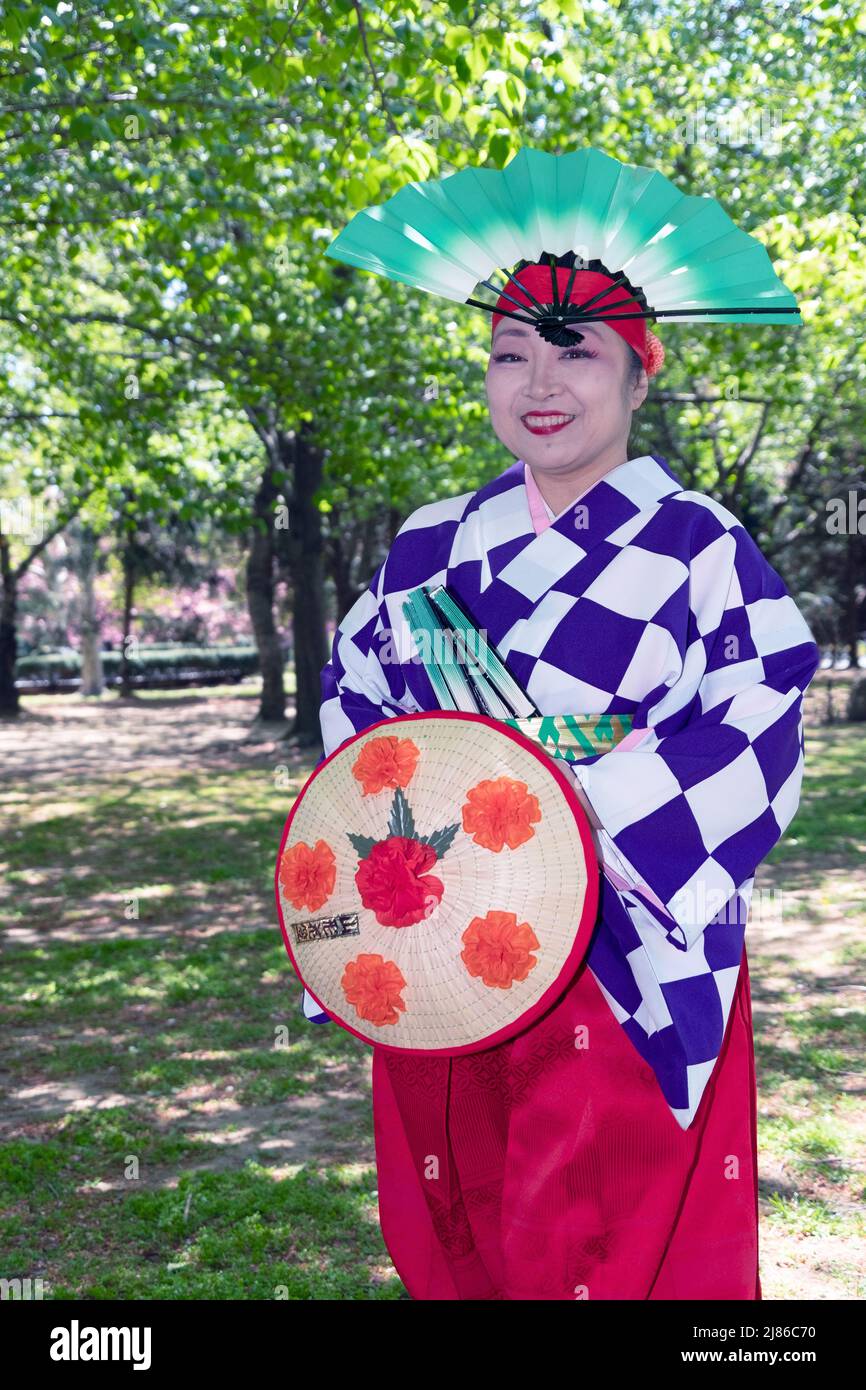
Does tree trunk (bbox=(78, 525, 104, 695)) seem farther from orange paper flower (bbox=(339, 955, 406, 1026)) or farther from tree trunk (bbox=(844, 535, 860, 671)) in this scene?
orange paper flower (bbox=(339, 955, 406, 1026))

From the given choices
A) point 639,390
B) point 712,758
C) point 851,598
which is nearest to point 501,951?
point 712,758

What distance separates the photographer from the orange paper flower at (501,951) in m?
2.31

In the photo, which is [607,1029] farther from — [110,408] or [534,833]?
[110,408]

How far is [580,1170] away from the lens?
241cm

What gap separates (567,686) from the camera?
2.54 meters

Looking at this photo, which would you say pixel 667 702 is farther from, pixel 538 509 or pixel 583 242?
pixel 583 242

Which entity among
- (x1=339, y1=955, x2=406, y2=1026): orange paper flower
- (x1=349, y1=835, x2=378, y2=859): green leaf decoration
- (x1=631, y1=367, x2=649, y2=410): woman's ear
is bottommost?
(x1=339, y1=955, x2=406, y2=1026): orange paper flower

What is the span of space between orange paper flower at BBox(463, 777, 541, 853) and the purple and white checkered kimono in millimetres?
128

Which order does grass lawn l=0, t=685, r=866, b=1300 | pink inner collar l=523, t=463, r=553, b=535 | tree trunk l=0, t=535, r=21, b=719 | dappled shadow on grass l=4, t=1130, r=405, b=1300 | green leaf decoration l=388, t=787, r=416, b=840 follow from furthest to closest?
A: tree trunk l=0, t=535, r=21, b=719
grass lawn l=0, t=685, r=866, b=1300
dappled shadow on grass l=4, t=1130, r=405, b=1300
pink inner collar l=523, t=463, r=553, b=535
green leaf decoration l=388, t=787, r=416, b=840

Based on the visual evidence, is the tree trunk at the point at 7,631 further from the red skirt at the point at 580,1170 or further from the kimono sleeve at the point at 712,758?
the kimono sleeve at the point at 712,758

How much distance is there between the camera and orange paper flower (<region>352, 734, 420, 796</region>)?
246 cm

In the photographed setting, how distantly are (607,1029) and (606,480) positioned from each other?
3.56 ft

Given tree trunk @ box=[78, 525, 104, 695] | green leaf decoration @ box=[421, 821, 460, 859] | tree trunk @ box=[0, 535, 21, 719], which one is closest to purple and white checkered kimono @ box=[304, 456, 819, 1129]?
green leaf decoration @ box=[421, 821, 460, 859]

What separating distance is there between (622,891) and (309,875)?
59cm
